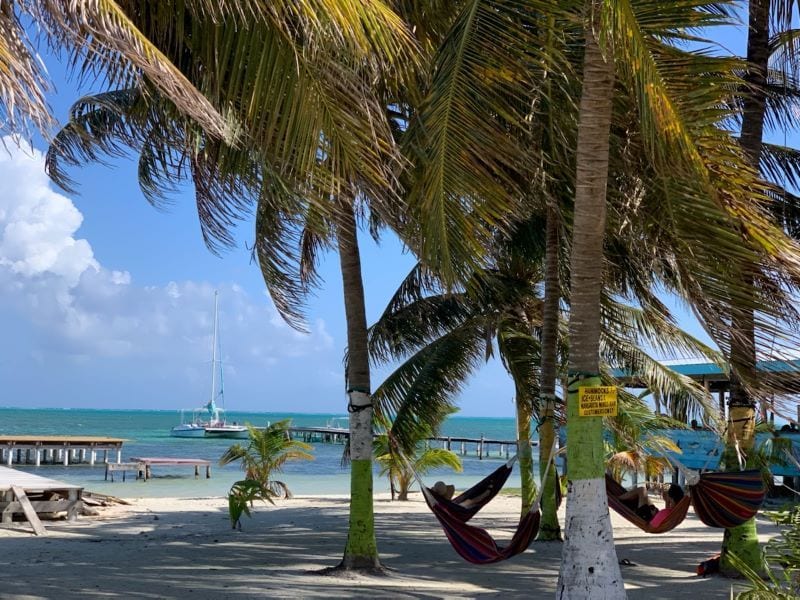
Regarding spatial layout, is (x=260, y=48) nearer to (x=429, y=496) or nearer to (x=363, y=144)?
(x=363, y=144)

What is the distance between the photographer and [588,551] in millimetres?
5070

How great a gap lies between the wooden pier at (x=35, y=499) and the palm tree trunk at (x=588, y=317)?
8.44 metres

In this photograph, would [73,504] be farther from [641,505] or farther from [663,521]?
[663,521]

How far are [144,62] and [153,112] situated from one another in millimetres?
3168

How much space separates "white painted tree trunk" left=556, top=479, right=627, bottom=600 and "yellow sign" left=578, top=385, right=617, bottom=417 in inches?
15.6

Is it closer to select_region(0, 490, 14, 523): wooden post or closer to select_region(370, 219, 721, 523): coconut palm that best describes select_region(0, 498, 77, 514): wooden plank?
select_region(0, 490, 14, 523): wooden post

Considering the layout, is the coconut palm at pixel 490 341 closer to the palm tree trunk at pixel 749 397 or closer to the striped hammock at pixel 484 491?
the striped hammock at pixel 484 491

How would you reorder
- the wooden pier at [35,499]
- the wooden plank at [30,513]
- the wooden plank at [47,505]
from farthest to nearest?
the wooden plank at [47,505] < the wooden pier at [35,499] < the wooden plank at [30,513]

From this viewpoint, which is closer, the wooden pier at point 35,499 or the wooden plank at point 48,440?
the wooden pier at point 35,499

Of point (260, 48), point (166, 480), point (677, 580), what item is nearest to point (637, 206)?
point (260, 48)

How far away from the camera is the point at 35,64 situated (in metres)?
3.45

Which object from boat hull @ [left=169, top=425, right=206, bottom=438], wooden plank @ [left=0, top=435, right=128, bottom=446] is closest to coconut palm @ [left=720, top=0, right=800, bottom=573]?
wooden plank @ [left=0, top=435, right=128, bottom=446]

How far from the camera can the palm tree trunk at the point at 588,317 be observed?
5137 mm

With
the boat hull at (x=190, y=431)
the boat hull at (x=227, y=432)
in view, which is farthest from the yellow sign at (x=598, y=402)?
the boat hull at (x=190, y=431)
